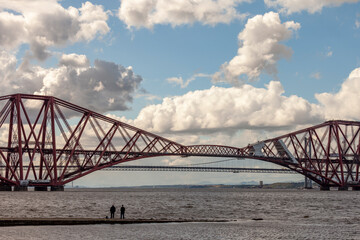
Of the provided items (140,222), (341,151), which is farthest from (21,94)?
(341,151)

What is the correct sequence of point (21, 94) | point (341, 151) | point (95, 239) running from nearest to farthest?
point (95, 239) → point (21, 94) → point (341, 151)

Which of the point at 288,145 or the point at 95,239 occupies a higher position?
the point at 288,145

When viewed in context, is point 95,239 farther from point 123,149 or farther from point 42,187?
point 123,149

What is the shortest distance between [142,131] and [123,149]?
35.5 ft

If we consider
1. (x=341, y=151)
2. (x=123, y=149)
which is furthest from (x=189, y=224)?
(x=341, y=151)

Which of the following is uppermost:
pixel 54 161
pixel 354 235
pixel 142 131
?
pixel 142 131

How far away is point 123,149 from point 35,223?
97168 mm

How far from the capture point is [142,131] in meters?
146

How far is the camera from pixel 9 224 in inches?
1521

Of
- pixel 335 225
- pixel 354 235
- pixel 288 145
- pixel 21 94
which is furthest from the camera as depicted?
pixel 288 145

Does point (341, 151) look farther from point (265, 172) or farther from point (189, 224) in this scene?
point (189, 224)

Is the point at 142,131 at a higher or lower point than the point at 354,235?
higher

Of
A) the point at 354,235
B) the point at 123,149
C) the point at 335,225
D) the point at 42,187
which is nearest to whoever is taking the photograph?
the point at 354,235

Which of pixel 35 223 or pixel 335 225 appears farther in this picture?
pixel 335 225
